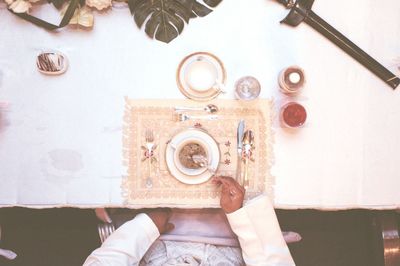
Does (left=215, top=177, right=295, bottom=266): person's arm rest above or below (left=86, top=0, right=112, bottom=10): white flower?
below

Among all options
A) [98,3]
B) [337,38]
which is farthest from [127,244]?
[337,38]

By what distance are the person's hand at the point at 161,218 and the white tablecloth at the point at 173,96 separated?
0.20 m

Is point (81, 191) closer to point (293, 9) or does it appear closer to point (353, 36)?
point (293, 9)

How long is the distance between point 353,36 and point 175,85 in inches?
28.5

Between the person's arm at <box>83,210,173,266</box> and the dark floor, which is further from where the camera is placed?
the dark floor

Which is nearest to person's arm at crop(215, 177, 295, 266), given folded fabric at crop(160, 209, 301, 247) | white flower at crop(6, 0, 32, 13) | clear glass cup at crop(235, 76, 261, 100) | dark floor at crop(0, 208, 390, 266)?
folded fabric at crop(160, 209, 301, 247)

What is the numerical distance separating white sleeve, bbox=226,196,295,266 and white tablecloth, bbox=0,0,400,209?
0.29ft

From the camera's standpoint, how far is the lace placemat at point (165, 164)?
1.38m

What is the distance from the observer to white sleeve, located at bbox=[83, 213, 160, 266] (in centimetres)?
137

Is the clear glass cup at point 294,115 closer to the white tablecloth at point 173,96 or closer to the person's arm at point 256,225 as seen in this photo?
the white tablecloth at point 173,96

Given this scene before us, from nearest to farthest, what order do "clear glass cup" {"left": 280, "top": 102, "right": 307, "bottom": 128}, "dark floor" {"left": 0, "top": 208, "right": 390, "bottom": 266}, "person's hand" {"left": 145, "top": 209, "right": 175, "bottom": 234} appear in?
"clear glass cup" {"left": 280, "top": 102, "right": 307, "bottom": 128}
"person's hand" {"left": 145, "top": 209, "right": 175, "bottom": 234}
"dark floor" {"left": 0, "top": 208, "right": 390, "bottom": 266}

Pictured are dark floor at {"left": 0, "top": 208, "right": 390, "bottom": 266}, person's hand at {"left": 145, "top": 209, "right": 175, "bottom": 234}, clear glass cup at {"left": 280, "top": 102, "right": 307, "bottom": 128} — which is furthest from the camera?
dark floor at {"left": 0, "top": 208, "right": 390, "bottom": 266}

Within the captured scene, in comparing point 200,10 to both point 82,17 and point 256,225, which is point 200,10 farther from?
point 256,225

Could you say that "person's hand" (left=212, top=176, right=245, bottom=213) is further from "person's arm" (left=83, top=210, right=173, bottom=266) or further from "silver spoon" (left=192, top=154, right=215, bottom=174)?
"person's arm" (left=83, top=210, right=173, bottom=266)
